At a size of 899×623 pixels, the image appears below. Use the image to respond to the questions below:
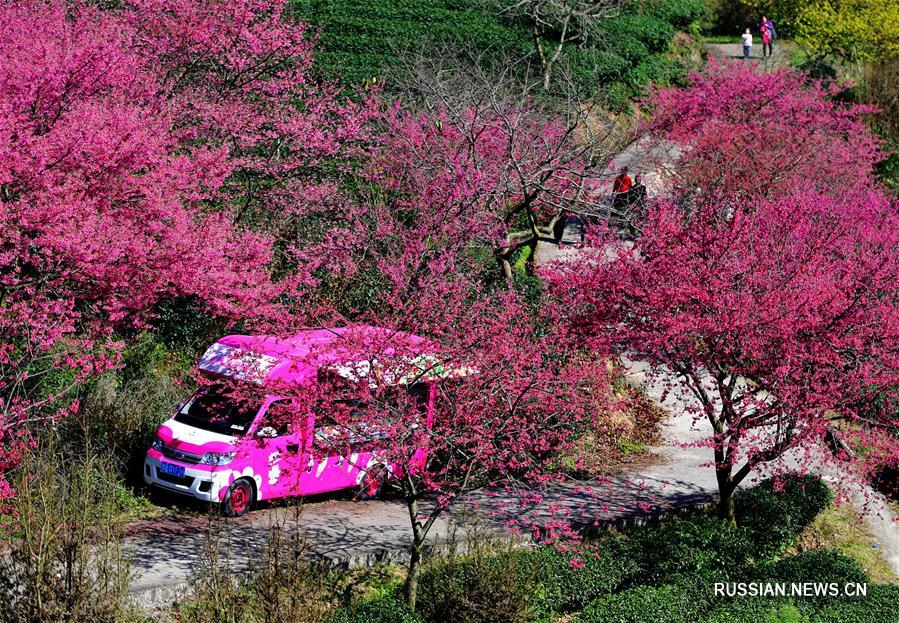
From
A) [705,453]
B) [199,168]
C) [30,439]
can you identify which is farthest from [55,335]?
[705,453]

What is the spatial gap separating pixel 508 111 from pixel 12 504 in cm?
1373

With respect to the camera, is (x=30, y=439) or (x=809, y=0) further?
(x=809, y=0)

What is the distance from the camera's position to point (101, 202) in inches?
509

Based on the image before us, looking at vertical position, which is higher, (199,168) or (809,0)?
(809,0)

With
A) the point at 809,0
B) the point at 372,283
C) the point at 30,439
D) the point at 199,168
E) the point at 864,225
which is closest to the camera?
the point at 30,439

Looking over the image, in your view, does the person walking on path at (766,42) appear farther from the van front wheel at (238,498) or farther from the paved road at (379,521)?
the van front wheel at (238,498)

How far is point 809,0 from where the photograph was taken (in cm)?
3978

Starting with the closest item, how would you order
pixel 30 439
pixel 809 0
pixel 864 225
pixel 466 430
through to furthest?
pixel 466 430, pixel 30 439, pixel 864 225, pixel 809 0

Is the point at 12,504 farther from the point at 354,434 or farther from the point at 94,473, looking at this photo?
the point at 354,434

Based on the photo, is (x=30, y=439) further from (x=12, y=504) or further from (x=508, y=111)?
A: (x=508, y=111)

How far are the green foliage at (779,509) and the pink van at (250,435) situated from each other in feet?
16.1

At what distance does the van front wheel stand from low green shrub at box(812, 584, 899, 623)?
22.2 ft

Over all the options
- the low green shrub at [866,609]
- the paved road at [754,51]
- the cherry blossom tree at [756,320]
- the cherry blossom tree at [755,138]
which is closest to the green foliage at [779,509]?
the cherry blossom tree at [756,320]

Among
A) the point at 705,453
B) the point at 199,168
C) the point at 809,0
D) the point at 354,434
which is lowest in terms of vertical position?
the point at 705,453
